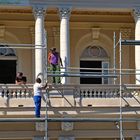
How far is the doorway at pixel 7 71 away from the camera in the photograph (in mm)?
40844

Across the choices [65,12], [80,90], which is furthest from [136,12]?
[80,90]

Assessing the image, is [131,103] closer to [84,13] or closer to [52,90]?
[52,90]

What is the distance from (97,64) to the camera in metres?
41.7

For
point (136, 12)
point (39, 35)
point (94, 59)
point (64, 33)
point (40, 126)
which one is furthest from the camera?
point (94, 59)

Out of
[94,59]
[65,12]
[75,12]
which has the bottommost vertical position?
[94,59]

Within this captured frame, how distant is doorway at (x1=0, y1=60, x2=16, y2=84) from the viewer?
40.8m

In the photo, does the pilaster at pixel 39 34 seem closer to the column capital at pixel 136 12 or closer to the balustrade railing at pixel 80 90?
the balustrade railing at pixel 80 90

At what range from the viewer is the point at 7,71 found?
134 feet

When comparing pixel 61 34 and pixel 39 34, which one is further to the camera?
pixel 61 34

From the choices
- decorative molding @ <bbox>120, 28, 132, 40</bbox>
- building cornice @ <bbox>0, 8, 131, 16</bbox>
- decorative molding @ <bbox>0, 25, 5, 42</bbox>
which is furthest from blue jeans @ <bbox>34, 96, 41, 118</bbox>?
decorative molding @ <bbox>120, 28, 132, 40</bbox>

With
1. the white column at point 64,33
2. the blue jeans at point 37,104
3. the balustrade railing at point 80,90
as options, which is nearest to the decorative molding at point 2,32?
the white column at point 64,33

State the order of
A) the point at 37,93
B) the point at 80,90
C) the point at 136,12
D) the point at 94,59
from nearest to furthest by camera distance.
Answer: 1. the point at 37,93
2. the point at 80,90
3. the point at 136,12
4. the point at 94,59

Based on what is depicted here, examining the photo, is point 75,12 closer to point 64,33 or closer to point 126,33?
point 126,33

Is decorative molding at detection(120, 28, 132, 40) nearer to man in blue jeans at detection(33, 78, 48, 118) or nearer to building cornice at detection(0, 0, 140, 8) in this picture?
building cornice at detection(0, 0, 140, 8)
